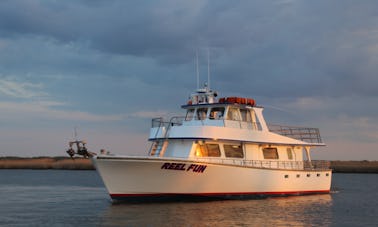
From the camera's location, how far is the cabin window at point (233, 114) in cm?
2773

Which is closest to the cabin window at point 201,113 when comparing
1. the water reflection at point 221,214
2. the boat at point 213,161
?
the boat at point 213,161

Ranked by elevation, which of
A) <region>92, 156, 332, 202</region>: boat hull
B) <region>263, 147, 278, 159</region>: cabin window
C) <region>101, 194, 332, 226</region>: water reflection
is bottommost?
<region>101, 194, 332, 226</region>: water reflection

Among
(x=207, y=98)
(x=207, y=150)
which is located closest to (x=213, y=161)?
(x=207, y=150)

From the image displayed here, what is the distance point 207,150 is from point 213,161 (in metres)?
0.68

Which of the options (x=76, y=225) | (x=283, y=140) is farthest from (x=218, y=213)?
(x=283, y=140)

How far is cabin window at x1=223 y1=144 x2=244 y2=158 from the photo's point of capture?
26516 mm

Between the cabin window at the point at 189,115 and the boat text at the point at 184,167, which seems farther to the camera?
the cabin window at the point at 189,115

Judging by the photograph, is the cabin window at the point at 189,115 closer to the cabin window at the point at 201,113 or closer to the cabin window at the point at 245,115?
the cabin window at the point at 201,113

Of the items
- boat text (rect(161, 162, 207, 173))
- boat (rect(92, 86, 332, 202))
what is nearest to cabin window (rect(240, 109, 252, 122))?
boat (rect(92, 86, 332, 202))

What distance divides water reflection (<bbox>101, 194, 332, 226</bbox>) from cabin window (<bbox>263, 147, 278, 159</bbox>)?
2.68 metres

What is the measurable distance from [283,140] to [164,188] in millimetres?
8471

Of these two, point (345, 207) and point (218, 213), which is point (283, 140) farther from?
point (218, 213)

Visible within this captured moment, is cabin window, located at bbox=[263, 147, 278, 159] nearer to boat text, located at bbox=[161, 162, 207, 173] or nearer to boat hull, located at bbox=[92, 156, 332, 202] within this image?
boat hull, located at bbox=[92, 156, 332, 202]

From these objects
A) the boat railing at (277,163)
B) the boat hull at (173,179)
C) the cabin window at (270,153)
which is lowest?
the boat hull at (173,179)
